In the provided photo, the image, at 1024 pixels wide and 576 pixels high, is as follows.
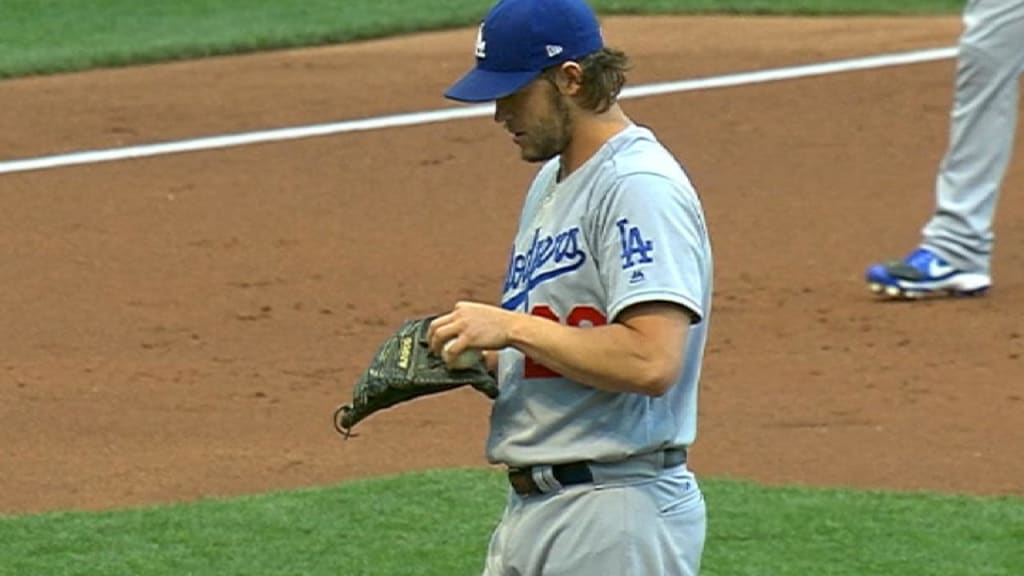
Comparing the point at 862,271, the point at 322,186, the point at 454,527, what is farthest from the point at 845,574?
the point at 322,186

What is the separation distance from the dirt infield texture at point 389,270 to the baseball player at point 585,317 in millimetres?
2722

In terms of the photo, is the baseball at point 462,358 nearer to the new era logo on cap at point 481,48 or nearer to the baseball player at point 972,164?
the new era logo on cap at point 481,48

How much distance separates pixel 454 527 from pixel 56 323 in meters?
2.50

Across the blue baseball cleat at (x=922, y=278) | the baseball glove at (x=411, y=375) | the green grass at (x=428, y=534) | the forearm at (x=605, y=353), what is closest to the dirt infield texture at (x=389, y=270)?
the blue baseball cleat at (x=922, y=278)

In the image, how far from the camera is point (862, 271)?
848 cm

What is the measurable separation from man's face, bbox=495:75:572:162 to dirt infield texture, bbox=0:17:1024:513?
290 cm

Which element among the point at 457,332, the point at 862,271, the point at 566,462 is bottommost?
the point at 862,271

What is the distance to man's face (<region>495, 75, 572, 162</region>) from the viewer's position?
3811 mm

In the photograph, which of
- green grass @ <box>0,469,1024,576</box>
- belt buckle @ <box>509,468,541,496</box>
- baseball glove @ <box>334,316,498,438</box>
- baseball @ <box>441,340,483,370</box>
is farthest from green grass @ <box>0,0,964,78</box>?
baseball @ <box>441,340,483,370</box>

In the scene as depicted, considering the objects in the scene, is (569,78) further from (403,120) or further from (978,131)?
(403,120)

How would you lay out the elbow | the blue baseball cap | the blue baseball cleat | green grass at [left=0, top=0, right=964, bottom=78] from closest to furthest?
1. the elbow
2. the blue baseball cap
3. the blue baseball cleat
4. green grass at [left=0, top=0, right=964, bottom=78]

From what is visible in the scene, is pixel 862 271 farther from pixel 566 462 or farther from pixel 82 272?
pixel 566 462

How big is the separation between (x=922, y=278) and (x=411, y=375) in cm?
451

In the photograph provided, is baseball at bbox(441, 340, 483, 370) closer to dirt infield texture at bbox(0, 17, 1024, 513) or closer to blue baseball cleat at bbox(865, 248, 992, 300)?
dirt infield texture at bbox(0, 17, 1024, 513)
